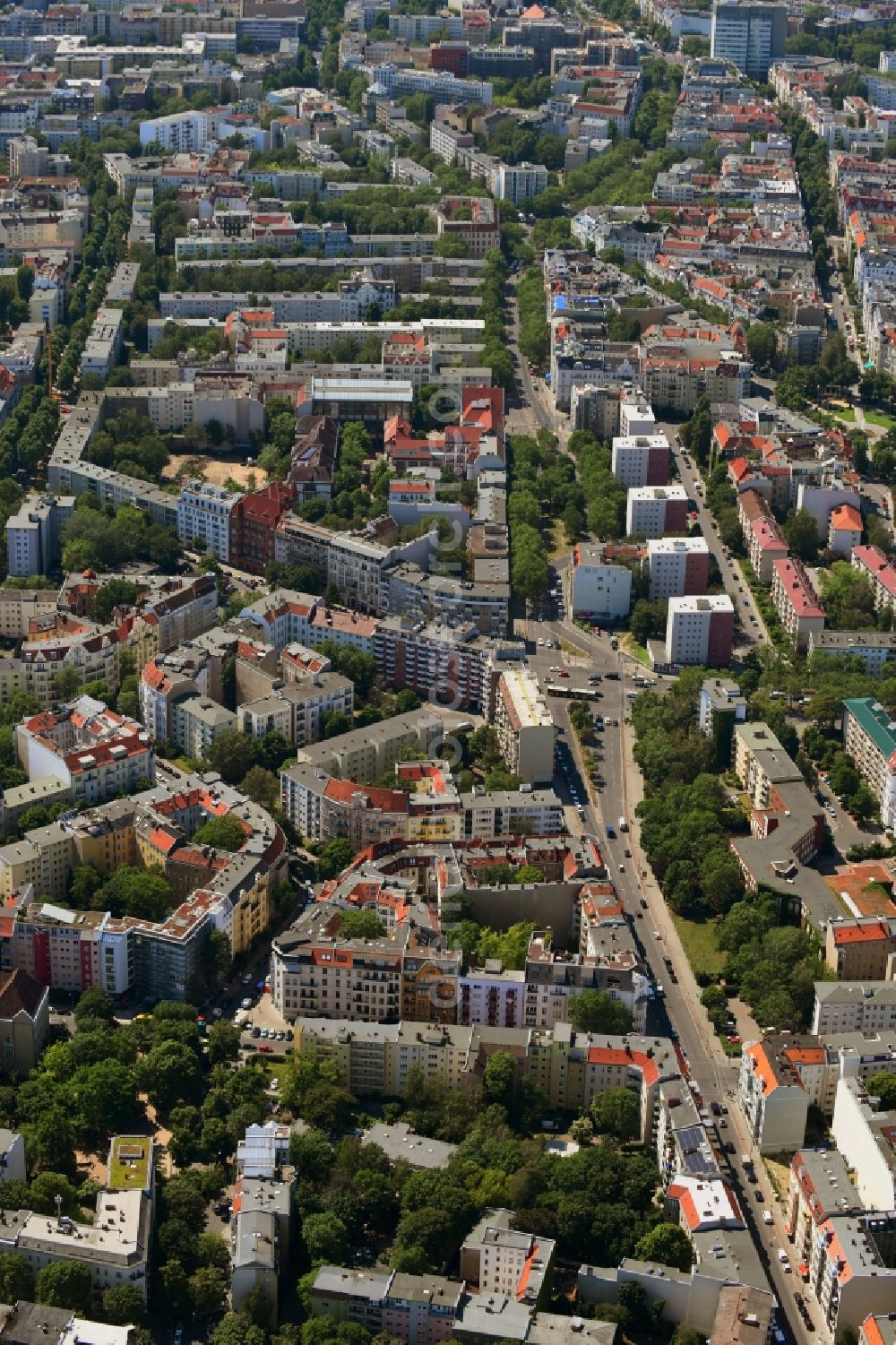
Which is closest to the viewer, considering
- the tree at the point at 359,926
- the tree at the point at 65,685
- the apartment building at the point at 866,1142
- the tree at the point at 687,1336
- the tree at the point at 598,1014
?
the tree at the point at 687,1336

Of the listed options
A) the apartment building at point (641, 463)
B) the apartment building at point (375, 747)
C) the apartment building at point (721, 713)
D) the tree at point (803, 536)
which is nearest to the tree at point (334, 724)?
the apartment building at point (375, 747)

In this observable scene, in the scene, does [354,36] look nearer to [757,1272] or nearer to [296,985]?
[296,985]

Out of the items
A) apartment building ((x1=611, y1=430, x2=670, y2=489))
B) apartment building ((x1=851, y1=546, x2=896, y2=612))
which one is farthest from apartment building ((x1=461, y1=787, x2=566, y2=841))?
apartment building ((x1=611, y1=430, x2=670, y2=489))

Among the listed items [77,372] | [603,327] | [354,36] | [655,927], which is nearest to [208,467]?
[77,372]

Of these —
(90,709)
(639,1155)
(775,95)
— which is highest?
(775,95)

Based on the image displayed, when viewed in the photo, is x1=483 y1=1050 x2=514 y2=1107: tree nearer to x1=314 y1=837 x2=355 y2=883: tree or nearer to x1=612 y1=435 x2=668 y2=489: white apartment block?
x1=314 y1=837 x2=355 y2=883: tree

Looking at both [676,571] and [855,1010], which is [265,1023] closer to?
[855,1010]

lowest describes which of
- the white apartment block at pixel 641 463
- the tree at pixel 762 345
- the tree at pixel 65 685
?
the tree at pixel 65 685

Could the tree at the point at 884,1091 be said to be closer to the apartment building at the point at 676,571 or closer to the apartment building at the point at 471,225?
the apartment building at the point at 676,571
